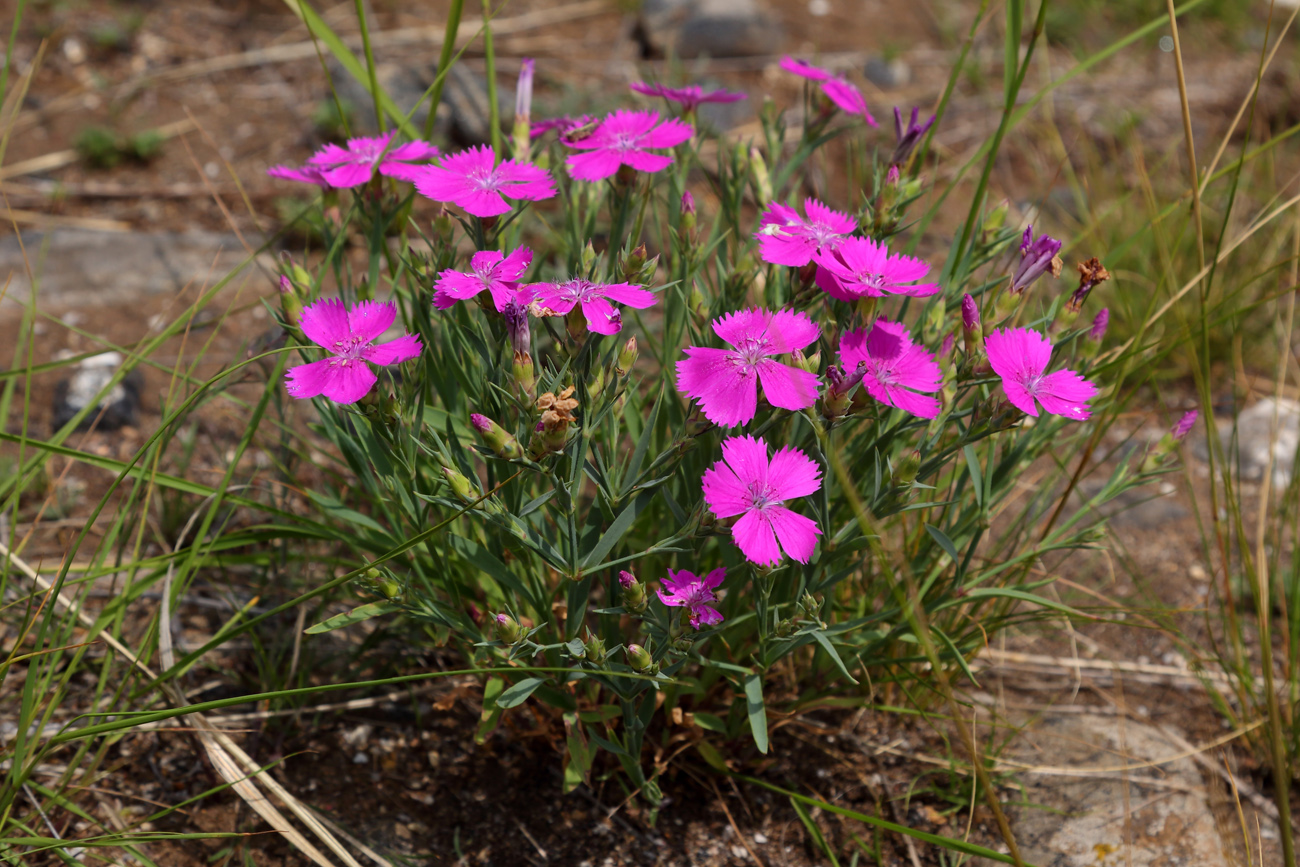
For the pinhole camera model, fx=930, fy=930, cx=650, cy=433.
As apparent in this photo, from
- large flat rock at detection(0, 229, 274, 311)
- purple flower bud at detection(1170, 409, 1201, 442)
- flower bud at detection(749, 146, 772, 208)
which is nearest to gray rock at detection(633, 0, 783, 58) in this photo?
large flat rock at detection(0, 229, 274, 311)

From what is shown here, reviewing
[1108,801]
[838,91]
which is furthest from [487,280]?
[1108,801]

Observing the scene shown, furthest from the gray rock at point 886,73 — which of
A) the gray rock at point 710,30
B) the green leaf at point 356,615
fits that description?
the green leaf at point 356,615

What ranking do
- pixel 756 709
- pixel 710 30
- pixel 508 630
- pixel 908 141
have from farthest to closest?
1. pixel 710 30
2. pixel 908 141
3. pixel 756 709
4. pixel 508 630

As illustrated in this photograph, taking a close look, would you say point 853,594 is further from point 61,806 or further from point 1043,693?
point 61,806

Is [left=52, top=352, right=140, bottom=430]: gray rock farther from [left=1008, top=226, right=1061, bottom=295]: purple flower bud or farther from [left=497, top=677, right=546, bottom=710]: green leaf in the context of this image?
[left=1008, top=226, right=1061, bottom=295]: purple flower bud

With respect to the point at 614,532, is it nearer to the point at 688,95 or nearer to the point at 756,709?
the point at 756,709

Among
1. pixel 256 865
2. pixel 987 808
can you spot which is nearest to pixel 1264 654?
pixel 987 808

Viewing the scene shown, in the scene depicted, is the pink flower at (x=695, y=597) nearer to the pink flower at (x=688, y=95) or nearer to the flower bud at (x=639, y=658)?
the flower bud at (x=639, y=658)
